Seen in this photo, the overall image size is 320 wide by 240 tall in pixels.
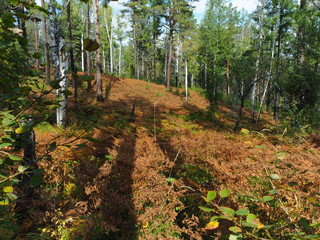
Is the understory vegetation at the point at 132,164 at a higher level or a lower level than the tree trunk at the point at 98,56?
lower

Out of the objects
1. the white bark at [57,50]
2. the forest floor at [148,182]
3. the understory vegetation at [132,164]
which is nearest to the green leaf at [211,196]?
→ the understory vegetation at [132,164]

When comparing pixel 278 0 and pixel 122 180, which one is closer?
pixel 122 180

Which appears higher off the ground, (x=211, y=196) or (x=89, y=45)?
(x=89, y=45)

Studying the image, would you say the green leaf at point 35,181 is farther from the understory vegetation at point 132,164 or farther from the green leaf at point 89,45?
the green leaf at point 89,45

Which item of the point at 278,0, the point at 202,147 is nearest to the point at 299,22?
the point at 278,0

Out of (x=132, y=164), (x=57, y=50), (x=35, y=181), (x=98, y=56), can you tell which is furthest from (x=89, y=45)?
(x=98, y=56)

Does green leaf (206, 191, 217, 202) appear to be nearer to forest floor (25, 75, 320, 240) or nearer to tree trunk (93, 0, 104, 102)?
forest floor (25, 75, 320, 240)

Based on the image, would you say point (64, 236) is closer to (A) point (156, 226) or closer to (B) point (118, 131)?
(A) point (156, 226)

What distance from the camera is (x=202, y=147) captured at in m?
6.17

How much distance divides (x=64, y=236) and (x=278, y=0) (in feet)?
62.8

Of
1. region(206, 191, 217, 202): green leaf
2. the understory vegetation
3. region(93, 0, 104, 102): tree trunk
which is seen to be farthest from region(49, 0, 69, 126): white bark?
region(206, 191, 217, 202): green leaf

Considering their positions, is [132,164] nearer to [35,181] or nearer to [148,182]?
[148,182]

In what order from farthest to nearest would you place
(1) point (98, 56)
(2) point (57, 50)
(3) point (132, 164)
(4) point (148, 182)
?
(1) point (98, 56), (2) point (57, 50), (3) point (132, 164), (4) point (148, 182)

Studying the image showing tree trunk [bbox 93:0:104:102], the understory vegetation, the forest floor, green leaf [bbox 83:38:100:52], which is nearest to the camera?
green leaf [bbox 83:38:100:52]
